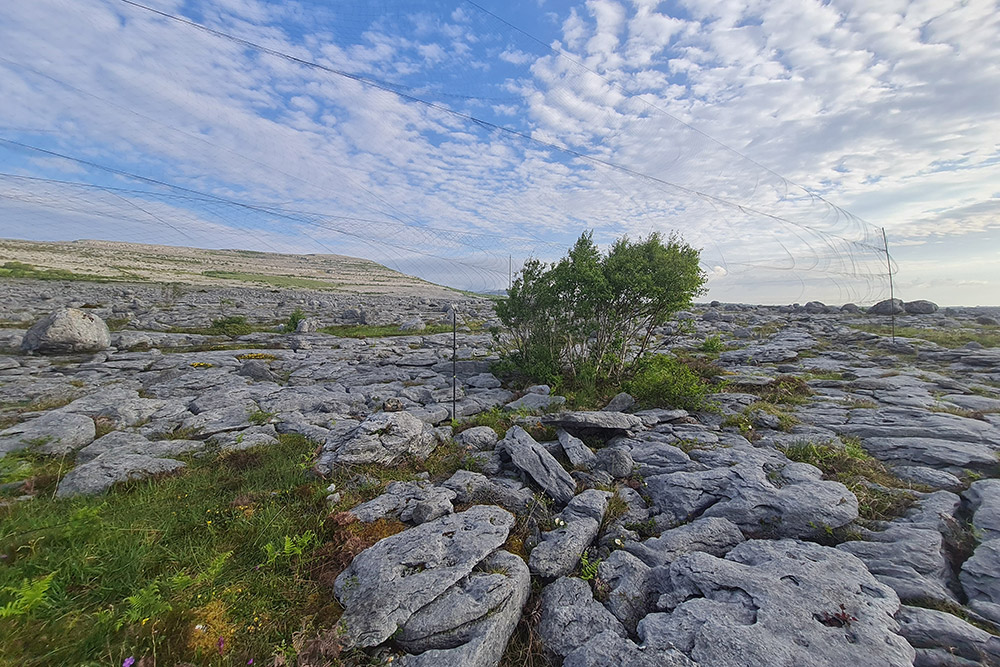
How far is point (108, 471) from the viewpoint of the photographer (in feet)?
20.2

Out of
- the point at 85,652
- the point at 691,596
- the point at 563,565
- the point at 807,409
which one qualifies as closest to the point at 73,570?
the point at 85,652

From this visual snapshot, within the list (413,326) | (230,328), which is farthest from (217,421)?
(413,326)

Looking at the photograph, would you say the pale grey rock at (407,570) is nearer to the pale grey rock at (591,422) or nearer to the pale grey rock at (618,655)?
the pale grey rock at (618,655)

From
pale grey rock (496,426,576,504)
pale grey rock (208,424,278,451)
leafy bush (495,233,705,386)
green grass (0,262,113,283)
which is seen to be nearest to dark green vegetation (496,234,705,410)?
leafy bush (495,233,705,386)

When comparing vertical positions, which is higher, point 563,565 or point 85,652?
point 563,565

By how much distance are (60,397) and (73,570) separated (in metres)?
9.89

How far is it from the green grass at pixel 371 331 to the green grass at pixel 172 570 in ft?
65.5

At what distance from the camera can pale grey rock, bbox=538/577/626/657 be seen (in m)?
3.71

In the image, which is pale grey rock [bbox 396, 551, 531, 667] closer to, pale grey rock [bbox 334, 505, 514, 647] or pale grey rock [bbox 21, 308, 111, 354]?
pale grey rock [bbox 334, 505, 514, 647]

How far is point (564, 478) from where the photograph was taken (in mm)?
6430

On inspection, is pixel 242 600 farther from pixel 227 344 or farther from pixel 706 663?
pixel 227 344

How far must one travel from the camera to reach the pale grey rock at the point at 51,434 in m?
7.00

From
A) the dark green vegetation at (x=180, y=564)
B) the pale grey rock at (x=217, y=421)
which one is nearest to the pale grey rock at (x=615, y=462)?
the dark green vegetation at (x=180, y=564)

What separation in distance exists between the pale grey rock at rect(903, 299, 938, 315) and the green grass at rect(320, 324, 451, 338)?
53242mm
